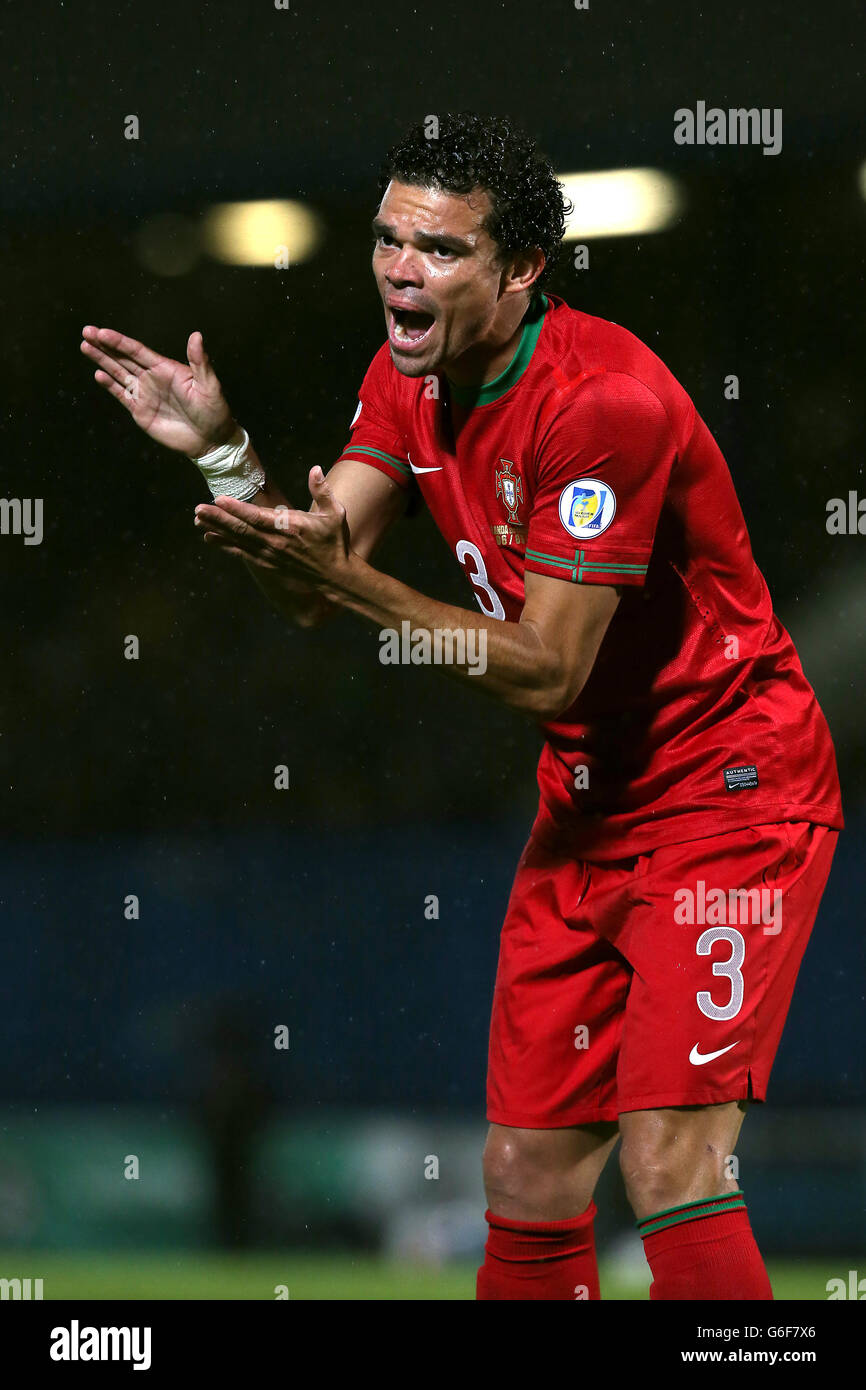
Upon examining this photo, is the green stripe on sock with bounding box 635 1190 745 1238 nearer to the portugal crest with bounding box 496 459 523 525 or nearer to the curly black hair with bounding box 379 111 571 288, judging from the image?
the portugal crest with bounding box 496 459 523 525

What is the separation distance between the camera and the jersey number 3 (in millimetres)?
1624

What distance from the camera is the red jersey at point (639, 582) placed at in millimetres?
1465

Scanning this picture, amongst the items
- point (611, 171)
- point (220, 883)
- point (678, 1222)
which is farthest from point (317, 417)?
point (678, 1222)

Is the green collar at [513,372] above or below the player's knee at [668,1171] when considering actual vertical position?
above

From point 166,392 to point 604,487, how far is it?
0.49 meters

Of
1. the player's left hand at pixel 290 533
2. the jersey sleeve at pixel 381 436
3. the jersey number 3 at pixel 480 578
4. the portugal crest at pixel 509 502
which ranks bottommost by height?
the player's left hand at pixel 290 533

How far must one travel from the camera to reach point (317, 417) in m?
3.43

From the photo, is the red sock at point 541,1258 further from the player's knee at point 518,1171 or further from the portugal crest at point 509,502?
the portugal crest at point 509,502

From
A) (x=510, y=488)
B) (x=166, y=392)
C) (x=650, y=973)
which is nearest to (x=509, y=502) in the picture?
(x=510, y=488)

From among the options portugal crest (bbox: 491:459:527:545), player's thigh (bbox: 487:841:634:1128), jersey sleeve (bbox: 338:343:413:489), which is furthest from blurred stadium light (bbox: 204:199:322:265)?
player's thigh (bbox: 487:841:634:1128)

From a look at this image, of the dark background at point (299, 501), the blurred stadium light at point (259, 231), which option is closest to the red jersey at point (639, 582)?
the dark background at point (299, 501)

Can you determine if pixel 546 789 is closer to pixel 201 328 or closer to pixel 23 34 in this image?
pixel 201 328

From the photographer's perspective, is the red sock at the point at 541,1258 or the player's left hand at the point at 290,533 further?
the red sock at the point at 541,1258

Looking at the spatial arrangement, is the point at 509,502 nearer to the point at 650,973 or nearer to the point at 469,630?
the point at 469,630
